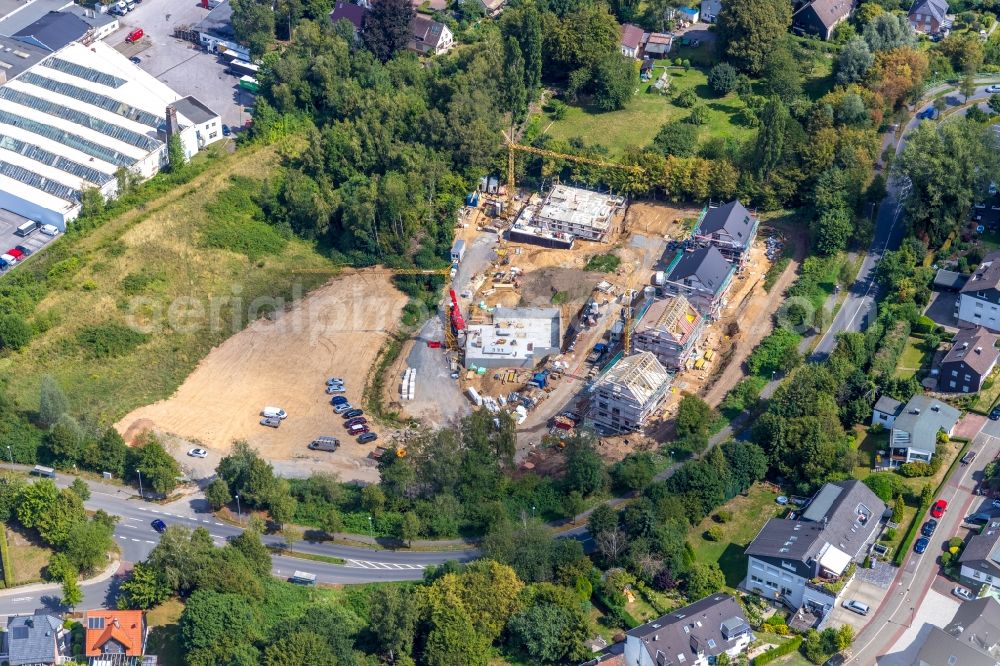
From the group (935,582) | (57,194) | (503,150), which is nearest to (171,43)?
(57,194)

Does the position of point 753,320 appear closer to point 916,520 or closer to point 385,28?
point 916,520

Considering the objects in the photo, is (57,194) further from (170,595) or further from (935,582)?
(935,582)

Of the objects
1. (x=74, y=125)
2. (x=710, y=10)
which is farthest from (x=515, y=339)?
(x=710, y=10)

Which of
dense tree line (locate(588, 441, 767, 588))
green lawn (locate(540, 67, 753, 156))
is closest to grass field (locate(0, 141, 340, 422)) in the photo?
green lawn (locate(540, 67, 753, 156))

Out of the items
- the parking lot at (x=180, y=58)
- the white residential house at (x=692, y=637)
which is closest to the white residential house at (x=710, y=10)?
the parking lot at (x=180, y=58)

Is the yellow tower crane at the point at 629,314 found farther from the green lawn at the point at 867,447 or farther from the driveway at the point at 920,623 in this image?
the driveway at the point at 920,623

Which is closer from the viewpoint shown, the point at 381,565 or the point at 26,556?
the point at 26,556
